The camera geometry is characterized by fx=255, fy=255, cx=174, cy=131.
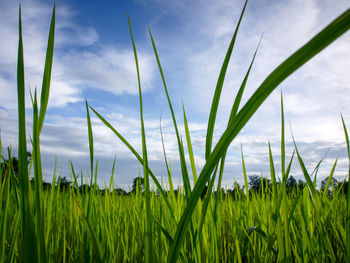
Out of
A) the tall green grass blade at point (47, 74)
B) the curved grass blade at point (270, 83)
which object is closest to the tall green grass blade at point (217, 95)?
the curved grass blade at point (270, 83)

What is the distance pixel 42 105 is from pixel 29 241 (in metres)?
0.24

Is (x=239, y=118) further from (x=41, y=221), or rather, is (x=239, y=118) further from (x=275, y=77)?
(x=41, y=221)

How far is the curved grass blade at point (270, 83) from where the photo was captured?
0.25m

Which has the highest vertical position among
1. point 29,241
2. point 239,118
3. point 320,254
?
point 239,118

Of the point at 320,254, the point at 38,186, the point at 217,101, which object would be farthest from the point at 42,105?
the point at 320,254

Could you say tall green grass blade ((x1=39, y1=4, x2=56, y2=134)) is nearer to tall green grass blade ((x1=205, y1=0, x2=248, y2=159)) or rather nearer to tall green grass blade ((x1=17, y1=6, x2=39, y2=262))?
tall green grass blade ((x1=17, y1=6, x2=39, y2=262))

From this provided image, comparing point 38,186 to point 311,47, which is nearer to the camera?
point 311,47

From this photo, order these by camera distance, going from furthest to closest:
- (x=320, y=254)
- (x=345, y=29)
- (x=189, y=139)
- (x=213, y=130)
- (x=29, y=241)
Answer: (x=320, y=254)
(x=189, y=139)
(x=213, y=130)
(x=29, y=241)
(x=345, y=29)

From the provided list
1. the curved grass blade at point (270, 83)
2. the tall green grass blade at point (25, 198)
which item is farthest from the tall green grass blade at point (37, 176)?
the curved grass blade at point (270, 83)

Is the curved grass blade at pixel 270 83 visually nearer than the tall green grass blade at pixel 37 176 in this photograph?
Yes

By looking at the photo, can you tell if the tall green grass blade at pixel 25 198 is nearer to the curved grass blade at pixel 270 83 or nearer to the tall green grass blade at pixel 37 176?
the tall green grass blade at pixel 37 176

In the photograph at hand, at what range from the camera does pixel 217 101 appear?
50 centimetres

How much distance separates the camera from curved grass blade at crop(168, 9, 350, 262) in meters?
0.25

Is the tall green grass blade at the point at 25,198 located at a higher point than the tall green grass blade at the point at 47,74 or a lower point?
lower
